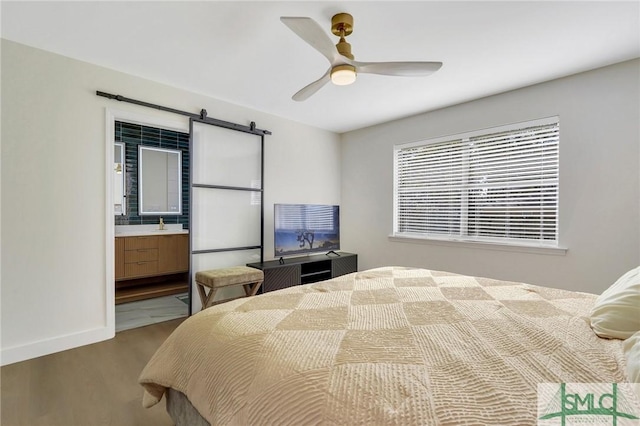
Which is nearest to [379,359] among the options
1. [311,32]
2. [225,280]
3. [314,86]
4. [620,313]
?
[620,313]

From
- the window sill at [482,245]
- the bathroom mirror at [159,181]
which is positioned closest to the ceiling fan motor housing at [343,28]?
the window sill at [482,245]

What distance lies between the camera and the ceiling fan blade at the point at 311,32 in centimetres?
161

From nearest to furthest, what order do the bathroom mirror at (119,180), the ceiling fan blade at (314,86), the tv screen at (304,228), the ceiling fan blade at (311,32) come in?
the ceiling fan blade at (311,32) < the ceiling fan blade at (314,86) < the tv screen at (304,228) < the bathroom mirror at (119,180)

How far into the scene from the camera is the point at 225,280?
3.12 m

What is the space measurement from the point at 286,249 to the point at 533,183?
9.34 ft

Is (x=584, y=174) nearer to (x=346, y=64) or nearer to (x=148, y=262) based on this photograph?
(x=346, y=64)

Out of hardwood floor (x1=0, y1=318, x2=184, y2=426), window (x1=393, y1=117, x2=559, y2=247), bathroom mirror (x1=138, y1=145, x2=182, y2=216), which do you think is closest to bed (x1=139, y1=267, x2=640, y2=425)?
hardwood floor (x1=0, y1=318, x2=184, y2=426)

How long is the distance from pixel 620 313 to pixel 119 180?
5.37 metres

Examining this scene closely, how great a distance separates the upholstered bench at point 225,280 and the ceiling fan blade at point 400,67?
7.50 feet

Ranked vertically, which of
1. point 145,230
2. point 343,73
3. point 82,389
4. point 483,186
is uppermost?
point 343,73

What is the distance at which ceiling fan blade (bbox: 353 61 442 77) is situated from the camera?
202 centimetres

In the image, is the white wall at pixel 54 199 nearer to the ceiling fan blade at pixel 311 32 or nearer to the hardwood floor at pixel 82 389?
the hardwood floor at pixel 82 389

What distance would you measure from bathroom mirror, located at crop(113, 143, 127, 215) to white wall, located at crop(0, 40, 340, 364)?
188 centimetres

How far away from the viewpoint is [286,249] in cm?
395
